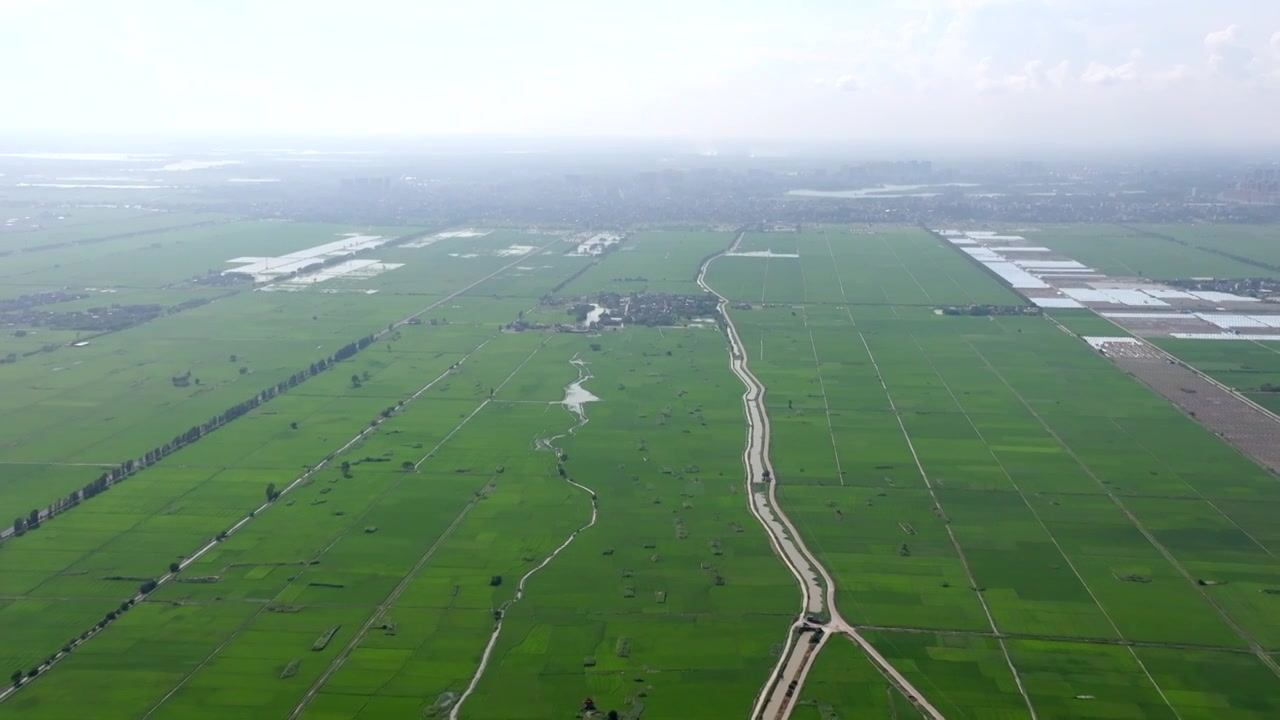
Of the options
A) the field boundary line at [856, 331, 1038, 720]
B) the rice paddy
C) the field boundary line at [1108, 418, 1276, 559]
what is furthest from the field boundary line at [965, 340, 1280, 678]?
the field boundary line at [856, 331, 1038, 720]

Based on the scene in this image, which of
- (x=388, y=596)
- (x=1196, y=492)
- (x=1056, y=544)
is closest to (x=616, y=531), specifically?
(x=388, y=596)

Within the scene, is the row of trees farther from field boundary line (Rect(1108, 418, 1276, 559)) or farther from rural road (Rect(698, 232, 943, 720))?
field boundary line (Rect(1108, 418, 1276, 559))

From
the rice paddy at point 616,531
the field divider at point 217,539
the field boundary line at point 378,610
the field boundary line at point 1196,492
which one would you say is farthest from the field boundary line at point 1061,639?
the field divider at point 217,539

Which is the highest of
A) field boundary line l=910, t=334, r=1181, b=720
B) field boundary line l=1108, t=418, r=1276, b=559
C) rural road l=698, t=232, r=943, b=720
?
field boundary line l=1108, t=418, r=1276, b=559

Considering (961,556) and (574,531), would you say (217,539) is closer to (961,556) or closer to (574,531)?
(574,531)

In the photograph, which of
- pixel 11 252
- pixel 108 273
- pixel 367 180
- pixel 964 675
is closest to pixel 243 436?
pixel 964 675

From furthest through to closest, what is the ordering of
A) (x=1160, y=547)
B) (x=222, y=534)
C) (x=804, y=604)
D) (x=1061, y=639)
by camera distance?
1. (x=222, y=534)
2. (x=1160, y=547)
3. (x=804, y=604)
4. (x=1061, y=639)
